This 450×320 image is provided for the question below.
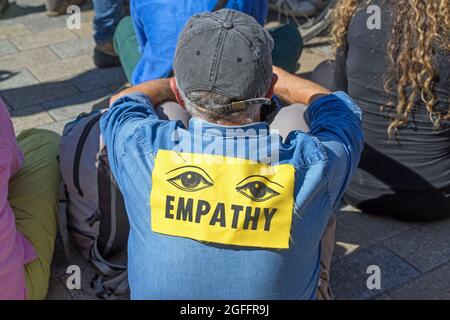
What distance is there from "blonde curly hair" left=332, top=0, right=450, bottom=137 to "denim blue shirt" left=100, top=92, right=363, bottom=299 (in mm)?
917

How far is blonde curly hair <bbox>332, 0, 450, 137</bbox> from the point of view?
251 cm

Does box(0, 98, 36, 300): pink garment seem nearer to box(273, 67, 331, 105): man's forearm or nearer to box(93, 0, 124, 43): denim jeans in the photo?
box(273, 67, 331, 105): man's forearm

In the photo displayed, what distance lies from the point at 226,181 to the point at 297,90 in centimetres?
70

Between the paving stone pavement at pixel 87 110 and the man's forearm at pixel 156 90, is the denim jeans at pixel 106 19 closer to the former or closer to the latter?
the paving stone pavement at pixel 87 110

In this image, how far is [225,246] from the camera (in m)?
1.64

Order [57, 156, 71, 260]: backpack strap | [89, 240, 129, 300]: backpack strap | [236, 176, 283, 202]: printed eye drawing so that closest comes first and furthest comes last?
[236, 176, 283, 202]: printed eye drawing, [89, 240, 129, 300]: backpack strap, [57, 156, 71, 260]: backpack strap

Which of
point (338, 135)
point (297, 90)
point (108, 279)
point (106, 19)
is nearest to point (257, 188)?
point (338, 135)

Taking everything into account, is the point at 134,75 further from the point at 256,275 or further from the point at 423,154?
the point at 256,275

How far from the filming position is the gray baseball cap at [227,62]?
1.61m

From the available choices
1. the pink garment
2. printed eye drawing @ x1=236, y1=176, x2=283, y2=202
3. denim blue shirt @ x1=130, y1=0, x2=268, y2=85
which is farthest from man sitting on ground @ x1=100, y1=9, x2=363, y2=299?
denim blue shirt @ x1=130, y1=0, x2=268, y2=85

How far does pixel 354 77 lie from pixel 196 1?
0.79 metres

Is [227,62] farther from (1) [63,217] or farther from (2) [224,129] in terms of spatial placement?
(1) [63,217]
